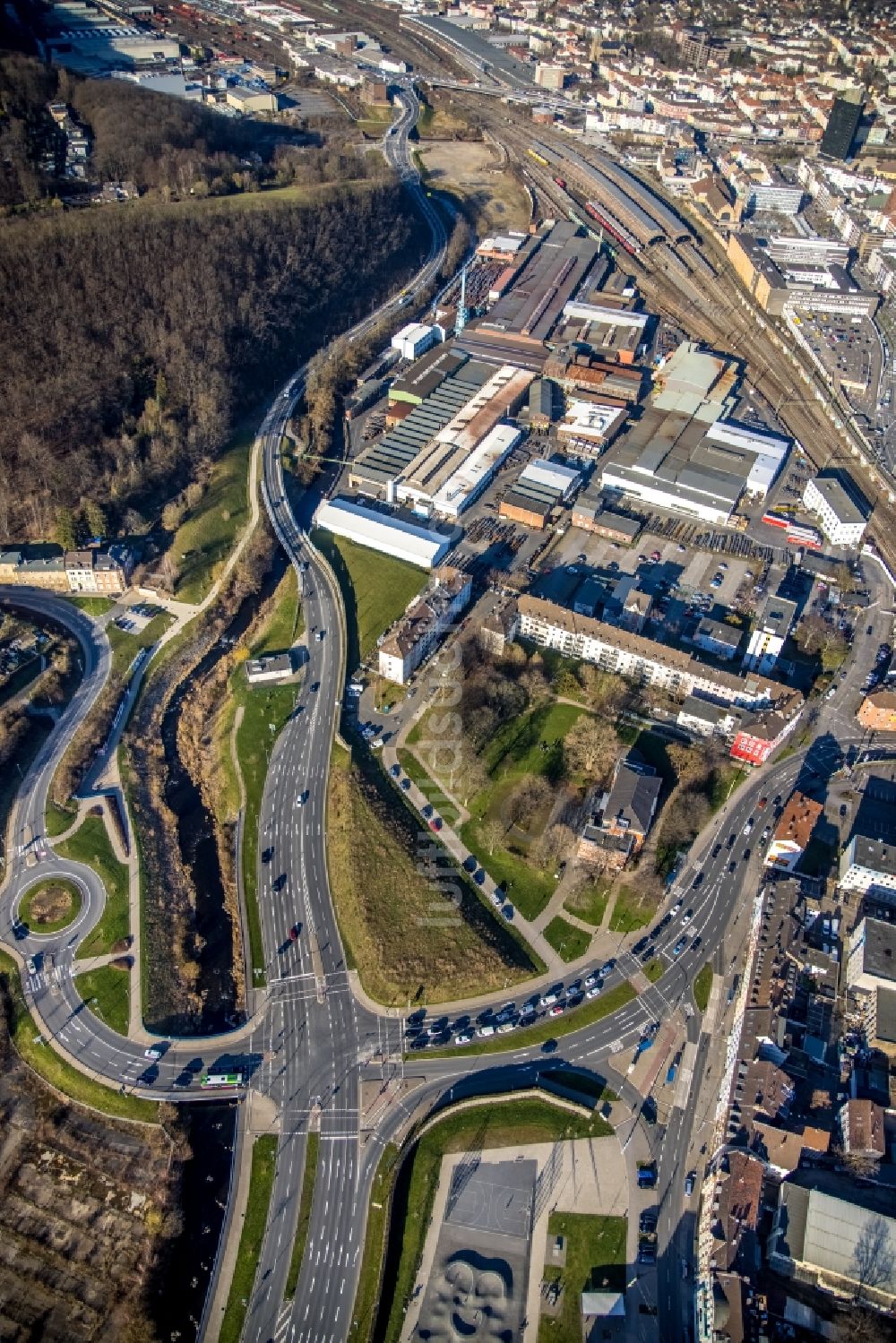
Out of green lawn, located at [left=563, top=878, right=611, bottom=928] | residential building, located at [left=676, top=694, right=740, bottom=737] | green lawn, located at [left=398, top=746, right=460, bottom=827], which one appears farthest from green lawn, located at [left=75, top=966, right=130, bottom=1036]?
residential building, located at [left=676, top=694, right=740, bottom=737]

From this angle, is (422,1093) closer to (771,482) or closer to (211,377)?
(771,482)

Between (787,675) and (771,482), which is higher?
(771,482)

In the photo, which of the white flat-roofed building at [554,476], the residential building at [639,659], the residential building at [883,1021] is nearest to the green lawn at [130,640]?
the residential building at [639,659]

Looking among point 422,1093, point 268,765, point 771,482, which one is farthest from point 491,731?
point 771,482

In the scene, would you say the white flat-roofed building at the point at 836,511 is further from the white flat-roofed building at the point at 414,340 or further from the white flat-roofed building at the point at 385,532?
the white flat-roofed building at the point at 414,340

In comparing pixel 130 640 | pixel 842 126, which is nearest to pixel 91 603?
pixel 130 640

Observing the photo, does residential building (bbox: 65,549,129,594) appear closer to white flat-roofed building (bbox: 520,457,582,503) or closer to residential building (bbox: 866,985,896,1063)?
white flat-roofed building (bbox: 520,457,582,503)
